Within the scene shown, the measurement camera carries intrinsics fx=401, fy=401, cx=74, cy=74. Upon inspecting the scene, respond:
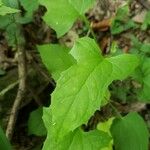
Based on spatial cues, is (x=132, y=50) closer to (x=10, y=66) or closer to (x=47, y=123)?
(x=10, y=66)

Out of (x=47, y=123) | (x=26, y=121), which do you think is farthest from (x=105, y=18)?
(x=47, y=123)

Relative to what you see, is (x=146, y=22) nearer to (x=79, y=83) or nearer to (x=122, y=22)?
(x=122, y=22)

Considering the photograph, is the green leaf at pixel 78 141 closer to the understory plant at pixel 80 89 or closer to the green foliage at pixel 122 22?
the understory plant at pixel 80 89

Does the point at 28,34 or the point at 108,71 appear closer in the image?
the point at 108,71

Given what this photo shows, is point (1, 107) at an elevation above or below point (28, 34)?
below

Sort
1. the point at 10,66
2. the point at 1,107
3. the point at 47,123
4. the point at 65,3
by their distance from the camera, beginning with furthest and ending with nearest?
the point at 10,66 < the point at 1,107 < the point at 65,3 < the point at 47,123

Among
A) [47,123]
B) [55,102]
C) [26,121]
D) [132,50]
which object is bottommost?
[26,121]

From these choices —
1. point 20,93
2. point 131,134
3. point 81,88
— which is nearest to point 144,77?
point 131,134

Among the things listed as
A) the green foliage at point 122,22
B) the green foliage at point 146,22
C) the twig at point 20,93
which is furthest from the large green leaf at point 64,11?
the green foliage at point 122,22
